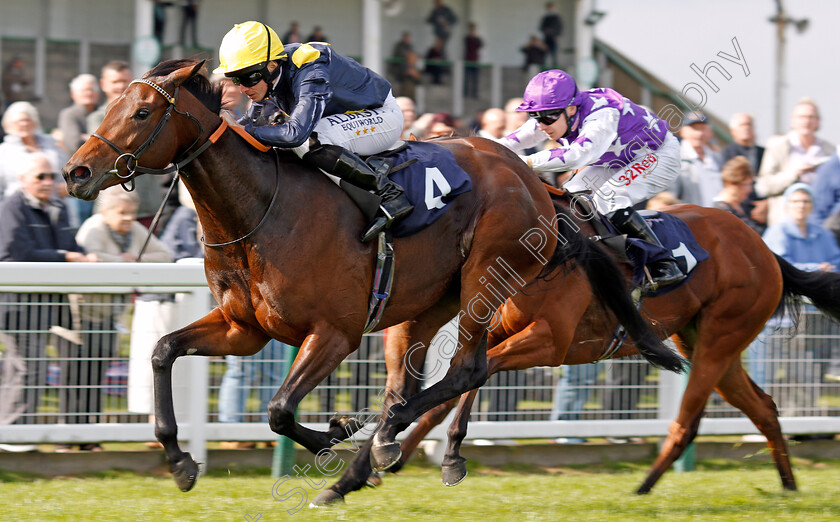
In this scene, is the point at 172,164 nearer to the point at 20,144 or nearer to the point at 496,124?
the point at 20,144

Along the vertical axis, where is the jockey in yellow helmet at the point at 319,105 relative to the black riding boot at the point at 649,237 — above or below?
above

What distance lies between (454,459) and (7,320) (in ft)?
7.46

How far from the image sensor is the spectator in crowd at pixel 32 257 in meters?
5.24

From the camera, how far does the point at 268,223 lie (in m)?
4.14

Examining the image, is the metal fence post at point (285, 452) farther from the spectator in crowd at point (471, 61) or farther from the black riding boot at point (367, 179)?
the spectator in crowd at point (471, 61)

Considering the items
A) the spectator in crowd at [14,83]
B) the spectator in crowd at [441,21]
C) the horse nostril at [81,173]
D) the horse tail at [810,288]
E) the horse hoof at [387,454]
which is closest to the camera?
the horse nostril at [81,173]

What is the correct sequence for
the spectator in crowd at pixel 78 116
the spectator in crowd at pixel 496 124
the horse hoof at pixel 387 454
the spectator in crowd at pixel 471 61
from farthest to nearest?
the spectator in crowd at pixel 471 61
the spectator in crowd at pixel 496 124
the spectator in crowd at pixel 78 116
the horse hoof at pixel 387 454

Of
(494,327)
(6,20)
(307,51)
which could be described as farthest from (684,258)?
(6,20)

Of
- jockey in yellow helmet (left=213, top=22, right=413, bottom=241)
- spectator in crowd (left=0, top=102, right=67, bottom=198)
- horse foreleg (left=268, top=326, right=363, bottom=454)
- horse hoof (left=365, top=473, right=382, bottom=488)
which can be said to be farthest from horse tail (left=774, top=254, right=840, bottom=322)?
spectator in crowd (left=0, top=102, right=67, bottom=198)

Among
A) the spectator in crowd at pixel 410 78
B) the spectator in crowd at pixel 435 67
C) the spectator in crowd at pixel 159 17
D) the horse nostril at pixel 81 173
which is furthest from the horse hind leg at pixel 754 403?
the spectator in crowd at pixel 159 17

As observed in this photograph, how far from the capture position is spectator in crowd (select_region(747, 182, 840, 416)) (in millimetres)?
6562

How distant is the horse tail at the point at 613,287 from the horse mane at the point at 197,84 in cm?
171

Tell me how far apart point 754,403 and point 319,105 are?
3092mm

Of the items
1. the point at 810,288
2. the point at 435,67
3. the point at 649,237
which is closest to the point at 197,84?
the point at 649,237
